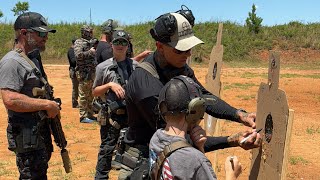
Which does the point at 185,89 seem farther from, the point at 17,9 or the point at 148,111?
the point at 17,9

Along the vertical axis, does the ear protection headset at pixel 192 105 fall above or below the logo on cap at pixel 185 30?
below

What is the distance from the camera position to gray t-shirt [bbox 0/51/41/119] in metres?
3.77

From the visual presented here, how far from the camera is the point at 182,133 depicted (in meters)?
2.45

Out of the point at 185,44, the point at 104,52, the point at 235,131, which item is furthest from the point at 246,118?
the point at 235,131

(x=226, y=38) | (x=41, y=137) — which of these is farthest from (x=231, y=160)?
(x=226, y=38)

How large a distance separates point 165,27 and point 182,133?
803mm

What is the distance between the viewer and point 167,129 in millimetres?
2502

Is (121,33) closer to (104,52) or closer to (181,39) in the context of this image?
(104,52)

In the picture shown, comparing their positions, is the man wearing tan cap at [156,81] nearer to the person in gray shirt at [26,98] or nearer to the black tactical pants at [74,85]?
the person in gray shirt at [26,98]

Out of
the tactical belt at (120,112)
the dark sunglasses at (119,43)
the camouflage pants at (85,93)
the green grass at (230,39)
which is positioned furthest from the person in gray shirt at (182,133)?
the green grass at (230,39)

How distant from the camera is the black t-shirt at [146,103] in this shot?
290 cm

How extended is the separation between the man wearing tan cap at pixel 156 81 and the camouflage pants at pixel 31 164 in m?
1.03

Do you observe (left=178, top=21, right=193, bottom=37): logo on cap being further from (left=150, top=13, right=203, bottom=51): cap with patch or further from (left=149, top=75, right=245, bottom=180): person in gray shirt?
(left=149, top=75, right=245, bottom=180): person in gray shirt

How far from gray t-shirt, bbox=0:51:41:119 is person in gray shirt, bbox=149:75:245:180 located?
1673 millimetres
